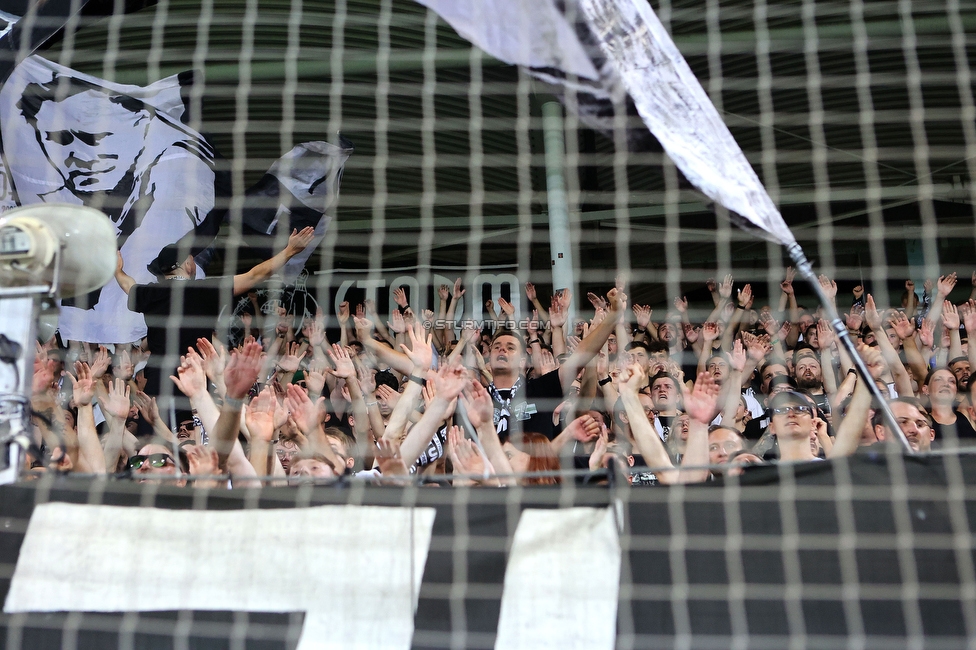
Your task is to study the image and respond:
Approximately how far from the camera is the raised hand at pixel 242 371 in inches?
120

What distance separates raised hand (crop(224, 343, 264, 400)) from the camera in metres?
3.06

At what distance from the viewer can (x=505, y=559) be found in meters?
2.64

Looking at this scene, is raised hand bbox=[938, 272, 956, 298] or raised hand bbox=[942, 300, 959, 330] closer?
raised hand bbox=[942, 300, 959, 330]

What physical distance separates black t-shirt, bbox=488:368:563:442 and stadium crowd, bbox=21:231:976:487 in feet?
0.03

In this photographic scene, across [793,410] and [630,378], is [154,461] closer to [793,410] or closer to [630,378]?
[630,378]

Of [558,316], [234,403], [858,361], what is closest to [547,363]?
[558,316]

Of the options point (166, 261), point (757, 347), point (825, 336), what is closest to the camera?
point (757, 347)

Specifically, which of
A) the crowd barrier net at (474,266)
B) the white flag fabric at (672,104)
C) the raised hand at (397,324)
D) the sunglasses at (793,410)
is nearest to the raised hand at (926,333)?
the crowd barrier net at (474,266)

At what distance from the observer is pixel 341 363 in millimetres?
4504

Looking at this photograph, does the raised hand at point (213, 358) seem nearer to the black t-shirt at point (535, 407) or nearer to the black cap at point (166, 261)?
the black cap at point (166, 261)

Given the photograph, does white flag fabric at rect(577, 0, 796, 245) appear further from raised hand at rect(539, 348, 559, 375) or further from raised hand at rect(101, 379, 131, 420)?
raised hand at rect(101, 379, 131, 420)

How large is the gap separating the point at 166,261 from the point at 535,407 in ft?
7.63

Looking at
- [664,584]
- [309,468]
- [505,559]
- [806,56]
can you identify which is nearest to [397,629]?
[505,559]

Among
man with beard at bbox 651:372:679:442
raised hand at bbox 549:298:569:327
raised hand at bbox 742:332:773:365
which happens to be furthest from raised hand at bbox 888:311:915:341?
raised hand at bbox 549:298:569:327
